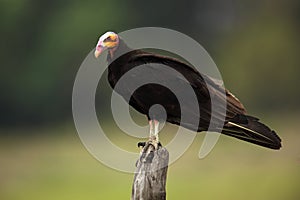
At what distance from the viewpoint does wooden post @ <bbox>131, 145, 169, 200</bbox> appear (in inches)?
89.1

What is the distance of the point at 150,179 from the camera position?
2271mm

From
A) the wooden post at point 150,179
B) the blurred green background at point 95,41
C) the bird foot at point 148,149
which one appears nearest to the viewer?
the wooden post at point 150,179

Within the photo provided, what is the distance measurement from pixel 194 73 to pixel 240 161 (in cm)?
267

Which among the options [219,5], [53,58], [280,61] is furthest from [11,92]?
[280,61]

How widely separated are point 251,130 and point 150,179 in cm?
36

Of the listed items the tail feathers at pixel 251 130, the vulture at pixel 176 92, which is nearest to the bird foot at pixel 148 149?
the vulture at pixel 176 92

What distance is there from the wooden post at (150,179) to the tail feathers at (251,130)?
0.24 meters

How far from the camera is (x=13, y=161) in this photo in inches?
217

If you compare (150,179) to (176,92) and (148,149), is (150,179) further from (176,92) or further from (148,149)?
(176,92)

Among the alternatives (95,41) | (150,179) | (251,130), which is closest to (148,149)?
(150,179)

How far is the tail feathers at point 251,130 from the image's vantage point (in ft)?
7.64

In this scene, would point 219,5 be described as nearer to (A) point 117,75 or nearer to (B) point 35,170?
(B) point 35,170

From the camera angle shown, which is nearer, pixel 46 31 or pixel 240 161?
pixel 240 161

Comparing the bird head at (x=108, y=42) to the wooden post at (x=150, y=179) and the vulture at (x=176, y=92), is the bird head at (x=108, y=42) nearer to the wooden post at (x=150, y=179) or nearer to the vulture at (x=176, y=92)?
the vulture at (x=176, y=92)
